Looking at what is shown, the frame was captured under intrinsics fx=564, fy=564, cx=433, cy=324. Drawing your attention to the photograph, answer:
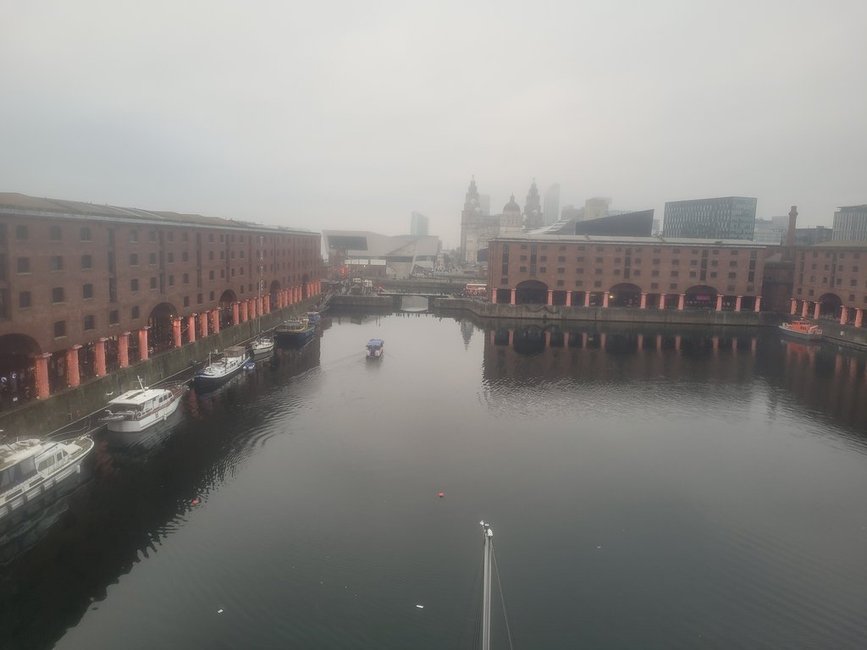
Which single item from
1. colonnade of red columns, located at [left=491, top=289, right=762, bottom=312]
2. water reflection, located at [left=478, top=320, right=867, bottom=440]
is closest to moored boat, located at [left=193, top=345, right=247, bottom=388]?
water reflection, located at [left=478, top=320, right=867, bottom=440]

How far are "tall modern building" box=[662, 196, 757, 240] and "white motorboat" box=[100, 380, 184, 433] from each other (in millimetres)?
160271

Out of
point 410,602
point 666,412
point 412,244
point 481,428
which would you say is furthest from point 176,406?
point 412,244

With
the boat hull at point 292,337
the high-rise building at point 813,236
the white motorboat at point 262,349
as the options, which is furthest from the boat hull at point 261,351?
the high-rise building at point 813,236

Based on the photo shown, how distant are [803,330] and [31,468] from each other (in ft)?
264

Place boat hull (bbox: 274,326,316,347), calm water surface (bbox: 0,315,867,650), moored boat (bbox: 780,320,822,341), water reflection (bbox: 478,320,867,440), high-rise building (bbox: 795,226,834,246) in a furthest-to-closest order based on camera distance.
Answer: high-rise building (bbox: 795,226,834,246)
moored boat (bbox: 780,320,822,341)
boat hull (bbox: 274,326,316,347)
water reflection (bbox: 478,320,867,440)
calm water surface (bbox: 0,315,867,650)

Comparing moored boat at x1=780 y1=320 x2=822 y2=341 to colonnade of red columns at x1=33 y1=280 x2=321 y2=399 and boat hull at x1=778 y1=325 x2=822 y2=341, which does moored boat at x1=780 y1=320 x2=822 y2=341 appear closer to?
boat hull at x1=778 y1=325 x2=822 y2=341

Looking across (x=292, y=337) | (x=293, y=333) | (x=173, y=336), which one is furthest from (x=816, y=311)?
(x=173, y=336)

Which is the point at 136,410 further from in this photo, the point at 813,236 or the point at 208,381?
the point at 813,236

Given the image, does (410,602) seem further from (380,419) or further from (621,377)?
(621,377)

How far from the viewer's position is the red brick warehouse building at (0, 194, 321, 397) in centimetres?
2841

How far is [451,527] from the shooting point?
22906 millimetres

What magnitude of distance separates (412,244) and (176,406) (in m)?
148

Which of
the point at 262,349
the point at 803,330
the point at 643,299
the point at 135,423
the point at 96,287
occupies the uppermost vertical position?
the point at 96,287

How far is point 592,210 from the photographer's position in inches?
7623
